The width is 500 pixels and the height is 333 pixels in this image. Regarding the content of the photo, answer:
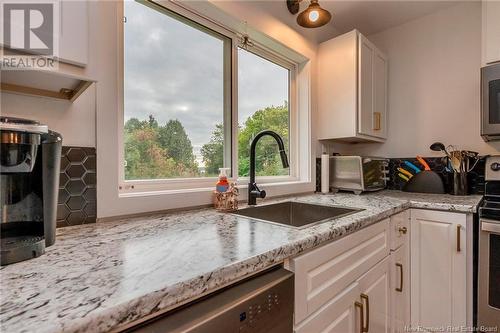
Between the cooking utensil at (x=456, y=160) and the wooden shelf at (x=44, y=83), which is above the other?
the wooden shelf at (x=44, y=83)

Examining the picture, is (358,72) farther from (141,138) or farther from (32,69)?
(32,69)

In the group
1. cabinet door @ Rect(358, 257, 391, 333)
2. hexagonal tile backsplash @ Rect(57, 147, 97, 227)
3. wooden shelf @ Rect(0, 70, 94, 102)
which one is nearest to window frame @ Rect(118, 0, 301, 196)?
hexagonal tile backsplash @ Rect(57, 147, 97, 227)

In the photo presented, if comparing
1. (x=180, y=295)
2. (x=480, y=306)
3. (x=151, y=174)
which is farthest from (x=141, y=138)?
(x=480, y=306)

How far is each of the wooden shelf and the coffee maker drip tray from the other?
14.7 inches

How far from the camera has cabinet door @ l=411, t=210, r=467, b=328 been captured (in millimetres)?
1363

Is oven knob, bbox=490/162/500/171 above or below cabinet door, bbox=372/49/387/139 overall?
below

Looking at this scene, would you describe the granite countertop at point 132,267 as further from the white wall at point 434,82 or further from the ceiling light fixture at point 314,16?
the white wall at point 434,82

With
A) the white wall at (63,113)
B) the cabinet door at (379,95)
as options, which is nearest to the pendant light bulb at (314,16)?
the cabinet door at (379,95)

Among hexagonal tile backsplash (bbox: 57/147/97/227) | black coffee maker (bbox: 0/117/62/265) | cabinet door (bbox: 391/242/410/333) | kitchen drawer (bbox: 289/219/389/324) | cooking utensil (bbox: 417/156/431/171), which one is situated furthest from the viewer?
cooking utensil (bbox: 417/156/431/171)

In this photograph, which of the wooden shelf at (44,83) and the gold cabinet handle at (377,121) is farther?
the gold cabinet handle at (377,121)

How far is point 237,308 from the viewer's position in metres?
0.55

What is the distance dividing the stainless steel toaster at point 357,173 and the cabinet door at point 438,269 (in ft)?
1.33

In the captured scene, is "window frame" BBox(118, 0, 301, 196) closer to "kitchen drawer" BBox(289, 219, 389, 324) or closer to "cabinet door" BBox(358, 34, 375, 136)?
"cabinet door" BBox(358, 34, 375, 136)

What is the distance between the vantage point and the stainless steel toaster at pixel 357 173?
72.1 inches
